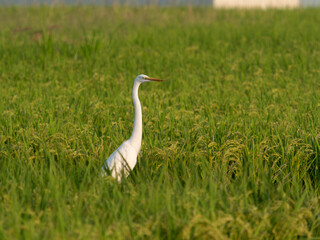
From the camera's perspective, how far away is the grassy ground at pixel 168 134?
2877mm

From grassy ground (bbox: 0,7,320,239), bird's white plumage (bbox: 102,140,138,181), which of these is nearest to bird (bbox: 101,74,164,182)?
bird's white plumage (bbox: 102,140,138,181)

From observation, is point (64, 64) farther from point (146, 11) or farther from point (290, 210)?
point (146, 11)

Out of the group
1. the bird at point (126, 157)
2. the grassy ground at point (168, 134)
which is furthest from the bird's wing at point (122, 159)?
the grassy ground at point (168, 134)

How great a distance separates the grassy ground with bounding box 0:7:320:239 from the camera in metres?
2.88

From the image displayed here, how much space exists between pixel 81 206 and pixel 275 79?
5824 mm

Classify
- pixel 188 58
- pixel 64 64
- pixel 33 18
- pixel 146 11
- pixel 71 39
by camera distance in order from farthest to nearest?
pixel 146 11 → pixel 33 18 → pixel 71 39 → pixel 188 58 → pixel 64 64

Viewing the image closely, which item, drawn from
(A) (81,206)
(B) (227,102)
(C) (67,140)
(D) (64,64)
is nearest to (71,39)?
(D) (64,64)

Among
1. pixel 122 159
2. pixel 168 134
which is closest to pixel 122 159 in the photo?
pixel 122 159

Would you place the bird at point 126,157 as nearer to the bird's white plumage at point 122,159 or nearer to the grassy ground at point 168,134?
the bird's white plumage at point 122,159

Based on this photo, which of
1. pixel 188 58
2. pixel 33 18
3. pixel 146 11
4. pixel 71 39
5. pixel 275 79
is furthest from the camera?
pixel 146 11

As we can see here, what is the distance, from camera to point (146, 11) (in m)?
19.3

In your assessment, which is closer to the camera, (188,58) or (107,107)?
(107,107)

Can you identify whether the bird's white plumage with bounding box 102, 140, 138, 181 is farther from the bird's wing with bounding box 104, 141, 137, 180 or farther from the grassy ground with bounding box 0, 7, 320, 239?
the grassy ground with bounding box 0, 7, 320, 239

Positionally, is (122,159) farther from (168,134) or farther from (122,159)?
(168,134)
